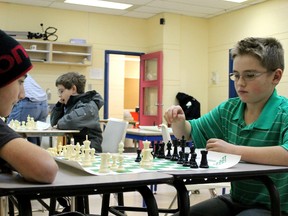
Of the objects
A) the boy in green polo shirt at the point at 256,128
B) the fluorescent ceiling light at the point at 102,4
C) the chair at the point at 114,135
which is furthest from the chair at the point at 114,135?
the fluorescent ceiling light at the point at 102,4

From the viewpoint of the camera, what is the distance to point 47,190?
107cm

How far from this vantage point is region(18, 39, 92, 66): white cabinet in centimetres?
774

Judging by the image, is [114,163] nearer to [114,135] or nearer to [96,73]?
[114,135]

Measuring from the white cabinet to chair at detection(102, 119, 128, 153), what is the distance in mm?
4480

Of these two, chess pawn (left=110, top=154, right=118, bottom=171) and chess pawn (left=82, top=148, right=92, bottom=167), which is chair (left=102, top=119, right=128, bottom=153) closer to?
chess pawn (left=82, top=148, right=92, bottom=167)

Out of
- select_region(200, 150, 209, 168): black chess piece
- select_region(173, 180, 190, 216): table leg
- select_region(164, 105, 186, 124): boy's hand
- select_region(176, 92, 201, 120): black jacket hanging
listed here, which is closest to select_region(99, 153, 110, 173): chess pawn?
select_region(173, 180, 190, 216): table leg

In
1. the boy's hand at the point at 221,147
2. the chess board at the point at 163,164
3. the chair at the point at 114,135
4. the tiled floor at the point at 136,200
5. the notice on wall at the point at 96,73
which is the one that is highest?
the notice on wall at the point at 96,73

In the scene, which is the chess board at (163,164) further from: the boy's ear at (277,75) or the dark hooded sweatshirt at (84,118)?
the dark hooded sweatshirt at (84,118)

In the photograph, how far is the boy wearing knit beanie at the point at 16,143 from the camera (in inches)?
44.3

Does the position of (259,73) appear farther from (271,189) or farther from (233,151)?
(271,189)

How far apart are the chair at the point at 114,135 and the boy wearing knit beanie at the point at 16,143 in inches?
86.0

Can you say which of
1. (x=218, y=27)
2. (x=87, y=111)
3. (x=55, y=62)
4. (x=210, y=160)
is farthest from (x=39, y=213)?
(x=218, y=27)

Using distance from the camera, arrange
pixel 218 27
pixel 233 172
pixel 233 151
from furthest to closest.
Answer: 1. pixel 218 27
2. pixel 233 151
3. pixel 233 172

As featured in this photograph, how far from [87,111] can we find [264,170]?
248 centimetres
